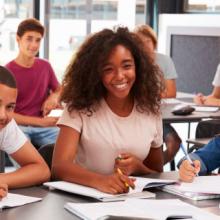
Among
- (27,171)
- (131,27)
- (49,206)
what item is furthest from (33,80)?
(49,206)

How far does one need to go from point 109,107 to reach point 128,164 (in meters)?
0.27

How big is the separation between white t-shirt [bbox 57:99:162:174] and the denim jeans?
162 centimetres

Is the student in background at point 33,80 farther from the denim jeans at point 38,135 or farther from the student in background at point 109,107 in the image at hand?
the student in background at point 109,107

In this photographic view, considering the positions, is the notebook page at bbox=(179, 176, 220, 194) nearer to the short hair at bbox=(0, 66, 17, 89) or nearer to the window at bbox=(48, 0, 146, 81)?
the short hair at bbox=(0, 66, 17, 89)

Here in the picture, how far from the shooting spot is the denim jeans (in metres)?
3.93

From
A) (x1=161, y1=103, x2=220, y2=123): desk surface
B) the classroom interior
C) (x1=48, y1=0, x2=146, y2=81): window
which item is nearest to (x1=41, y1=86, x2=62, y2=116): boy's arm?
(x1=161, y1=103, x2=220, y2=123): desk surface

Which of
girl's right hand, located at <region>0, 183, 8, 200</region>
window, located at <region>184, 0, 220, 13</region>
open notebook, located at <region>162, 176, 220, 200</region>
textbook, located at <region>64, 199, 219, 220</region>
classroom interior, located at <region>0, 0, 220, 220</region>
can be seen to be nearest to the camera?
textbook, located at <region>64, 199, 219, 220</region>

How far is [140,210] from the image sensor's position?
5.49 feet

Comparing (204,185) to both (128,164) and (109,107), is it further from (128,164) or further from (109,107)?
(109,107)

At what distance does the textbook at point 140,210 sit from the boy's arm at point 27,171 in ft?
0.89

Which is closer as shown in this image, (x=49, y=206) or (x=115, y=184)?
(x=49, y=206)

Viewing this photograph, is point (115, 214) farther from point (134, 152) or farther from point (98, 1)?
point (98, 1)

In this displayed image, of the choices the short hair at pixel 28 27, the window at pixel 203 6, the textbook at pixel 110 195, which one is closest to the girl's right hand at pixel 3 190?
the textbook at pixel 110 195

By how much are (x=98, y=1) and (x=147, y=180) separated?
4.33 metres
